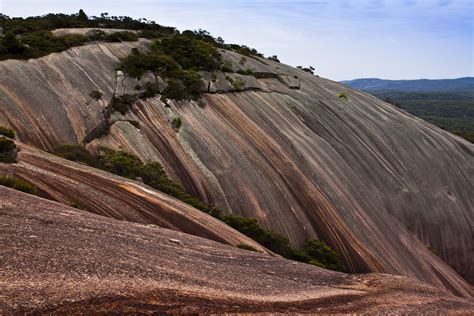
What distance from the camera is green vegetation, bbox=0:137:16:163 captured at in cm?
1802

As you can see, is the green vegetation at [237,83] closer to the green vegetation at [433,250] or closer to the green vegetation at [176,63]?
the green vegetation at [176,63]

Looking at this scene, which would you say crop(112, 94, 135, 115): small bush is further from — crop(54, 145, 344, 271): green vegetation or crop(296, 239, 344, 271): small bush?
crop(296, 239, 344, 271): small bush

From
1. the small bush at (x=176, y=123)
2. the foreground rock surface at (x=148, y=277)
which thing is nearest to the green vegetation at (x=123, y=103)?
the small bush at (x=176, y=123)

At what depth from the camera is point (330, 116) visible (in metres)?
46.9

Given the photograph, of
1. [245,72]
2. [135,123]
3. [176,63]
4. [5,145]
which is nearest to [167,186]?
[135,123]

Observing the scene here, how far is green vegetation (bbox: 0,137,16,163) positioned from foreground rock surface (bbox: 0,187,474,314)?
4.46 meters

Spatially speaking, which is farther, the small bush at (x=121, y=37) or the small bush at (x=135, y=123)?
the small bush at (x=121, y=37)

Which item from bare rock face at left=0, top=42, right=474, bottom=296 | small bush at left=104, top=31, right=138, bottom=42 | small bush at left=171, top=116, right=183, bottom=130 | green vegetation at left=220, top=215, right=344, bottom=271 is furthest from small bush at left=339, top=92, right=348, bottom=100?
green vegetation at left=220, top=215, right=344, bottom=271

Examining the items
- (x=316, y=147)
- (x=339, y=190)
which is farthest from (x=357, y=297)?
(x=316, y=147)

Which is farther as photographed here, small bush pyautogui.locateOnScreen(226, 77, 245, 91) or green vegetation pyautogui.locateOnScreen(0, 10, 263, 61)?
small bush pyautogui.locateOnScreen(226, 77, 245, 91)

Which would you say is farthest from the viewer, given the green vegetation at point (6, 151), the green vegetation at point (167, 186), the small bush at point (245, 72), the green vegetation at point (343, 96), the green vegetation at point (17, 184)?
the green vegetation at point (343, 96)

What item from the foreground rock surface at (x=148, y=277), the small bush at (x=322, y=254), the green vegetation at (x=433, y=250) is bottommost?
the green vegetation at (x=433, y=250)

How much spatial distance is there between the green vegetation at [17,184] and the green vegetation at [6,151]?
2216 millimetres

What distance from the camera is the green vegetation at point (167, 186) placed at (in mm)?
25297
